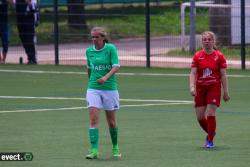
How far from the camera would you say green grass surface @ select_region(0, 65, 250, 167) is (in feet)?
43.9

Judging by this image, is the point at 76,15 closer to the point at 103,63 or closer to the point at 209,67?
the point at 209,67

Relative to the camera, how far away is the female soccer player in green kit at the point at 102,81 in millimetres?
13555

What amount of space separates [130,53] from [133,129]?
1510 centimetres

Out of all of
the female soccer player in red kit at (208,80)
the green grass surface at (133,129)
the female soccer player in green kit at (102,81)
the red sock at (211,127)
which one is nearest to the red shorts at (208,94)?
the female soccer player in red kit at (208,80)

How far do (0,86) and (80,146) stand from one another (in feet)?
32.8

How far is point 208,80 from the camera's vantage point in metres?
14.8

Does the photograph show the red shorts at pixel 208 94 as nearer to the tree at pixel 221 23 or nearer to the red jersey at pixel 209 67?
the red jersey at pixel 209 67

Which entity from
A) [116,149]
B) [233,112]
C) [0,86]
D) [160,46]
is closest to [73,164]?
[116,149]

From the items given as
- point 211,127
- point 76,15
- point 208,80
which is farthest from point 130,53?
point 211,127

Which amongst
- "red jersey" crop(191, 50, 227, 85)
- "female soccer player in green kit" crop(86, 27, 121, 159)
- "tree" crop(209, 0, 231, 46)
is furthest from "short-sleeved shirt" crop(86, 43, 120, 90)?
"tree" crop(209, 0, 231, 46)

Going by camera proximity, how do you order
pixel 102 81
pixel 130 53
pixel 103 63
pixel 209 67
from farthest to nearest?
1. pixel 130 53
2. pixel 209 67
3. pixel 103 63
4. pixel 102 81

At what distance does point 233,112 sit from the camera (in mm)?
18812

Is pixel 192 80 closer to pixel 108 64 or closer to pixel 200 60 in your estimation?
pixel 200 60

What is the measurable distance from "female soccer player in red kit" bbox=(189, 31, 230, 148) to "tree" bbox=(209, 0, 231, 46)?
14.9 m
